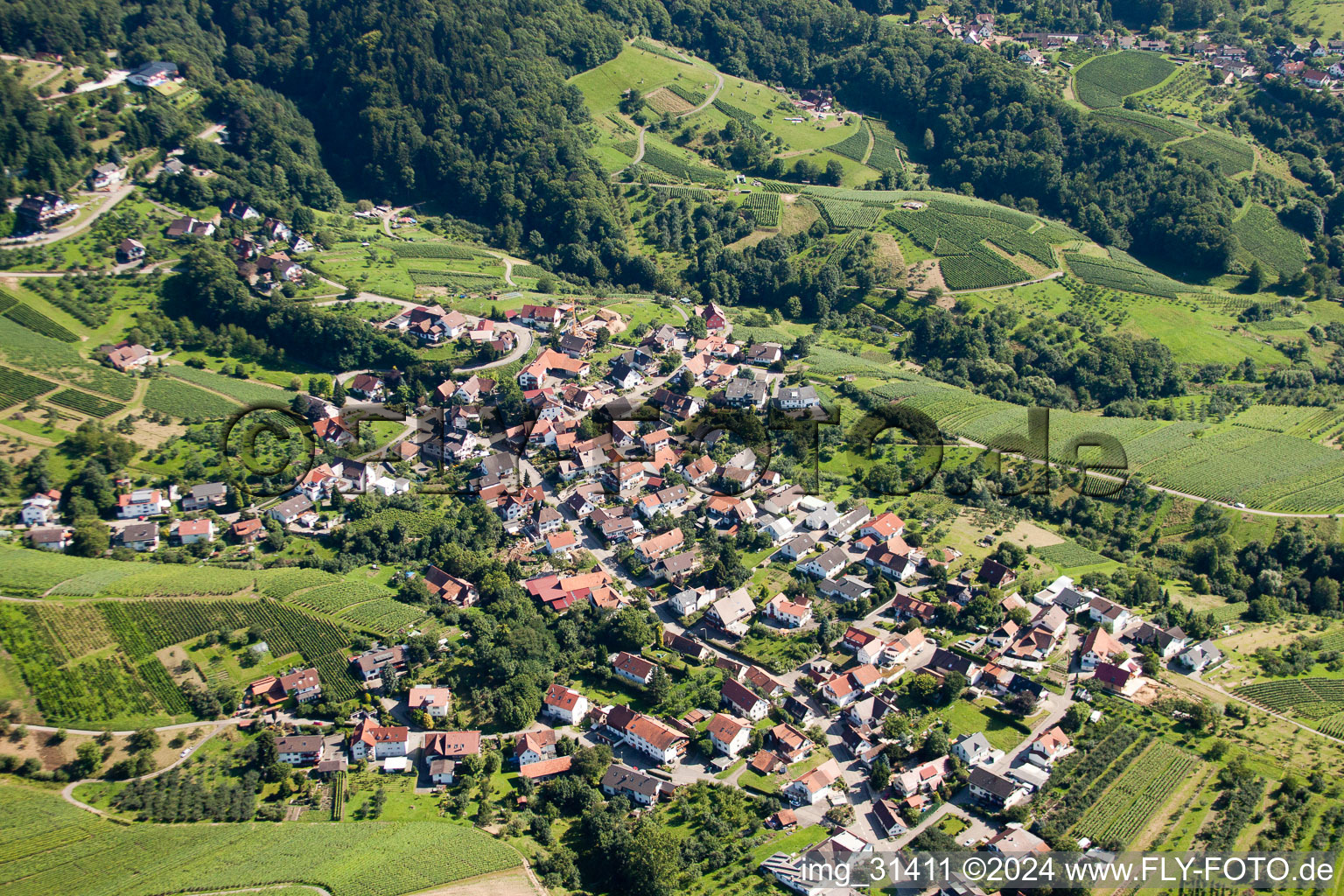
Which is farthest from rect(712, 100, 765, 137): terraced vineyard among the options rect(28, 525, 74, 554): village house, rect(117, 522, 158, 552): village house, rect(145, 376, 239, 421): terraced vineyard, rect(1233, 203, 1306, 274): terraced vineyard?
rect(28, 525, 74, 554): village house

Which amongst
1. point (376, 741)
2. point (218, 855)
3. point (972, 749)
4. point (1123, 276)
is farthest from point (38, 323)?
point (1123, 276)

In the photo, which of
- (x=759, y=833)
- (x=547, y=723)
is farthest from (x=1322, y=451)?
(x=547, y=723)

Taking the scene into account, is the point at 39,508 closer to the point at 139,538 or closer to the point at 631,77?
the point at 139,538

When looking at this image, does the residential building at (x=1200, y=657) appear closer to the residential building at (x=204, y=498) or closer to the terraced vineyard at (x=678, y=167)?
the residential building at (x=204, y=498)

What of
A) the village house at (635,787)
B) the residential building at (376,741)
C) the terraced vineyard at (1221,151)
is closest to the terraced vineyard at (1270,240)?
the terraced vineyard at (1221,151)

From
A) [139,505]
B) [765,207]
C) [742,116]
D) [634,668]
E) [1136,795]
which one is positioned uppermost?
[742,116]
